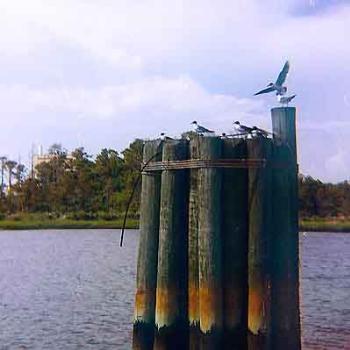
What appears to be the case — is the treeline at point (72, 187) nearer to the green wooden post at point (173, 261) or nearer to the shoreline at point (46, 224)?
the shoreline at point (46, 224)

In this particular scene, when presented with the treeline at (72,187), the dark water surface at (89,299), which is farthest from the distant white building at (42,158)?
the dark water surface at (89,299)

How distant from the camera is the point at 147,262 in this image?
9.41 metres

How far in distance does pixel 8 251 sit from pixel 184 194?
42791 millimetres

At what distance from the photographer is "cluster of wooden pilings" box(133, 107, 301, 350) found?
A: 28.7 ft

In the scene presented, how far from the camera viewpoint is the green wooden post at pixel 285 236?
8.95 meters

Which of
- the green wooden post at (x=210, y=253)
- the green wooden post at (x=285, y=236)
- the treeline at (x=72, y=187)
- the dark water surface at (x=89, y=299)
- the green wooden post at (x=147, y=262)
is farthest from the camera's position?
the treeline at (x=72, y=187)

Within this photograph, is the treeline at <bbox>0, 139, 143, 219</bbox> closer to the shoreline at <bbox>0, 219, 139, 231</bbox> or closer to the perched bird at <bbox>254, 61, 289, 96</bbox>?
the shoreline at <bbox>0, 219, 139, 231</bbox>

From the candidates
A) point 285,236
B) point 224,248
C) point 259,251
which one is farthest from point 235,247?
point 285,236

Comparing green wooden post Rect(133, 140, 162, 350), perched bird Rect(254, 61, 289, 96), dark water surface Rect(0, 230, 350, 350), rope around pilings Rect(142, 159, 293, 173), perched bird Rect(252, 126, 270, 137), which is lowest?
dark water surface Rect(0, 230, 350, 350)

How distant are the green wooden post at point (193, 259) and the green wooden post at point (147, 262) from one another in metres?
0.53

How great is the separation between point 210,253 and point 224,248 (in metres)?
0.21

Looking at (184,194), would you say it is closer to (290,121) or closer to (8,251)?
(290,121)

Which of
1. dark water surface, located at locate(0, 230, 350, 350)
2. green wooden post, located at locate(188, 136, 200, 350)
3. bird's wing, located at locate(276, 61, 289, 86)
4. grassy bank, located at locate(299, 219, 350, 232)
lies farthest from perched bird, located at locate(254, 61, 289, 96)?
grassy bank, located at locate(299, 219, 350, 232)

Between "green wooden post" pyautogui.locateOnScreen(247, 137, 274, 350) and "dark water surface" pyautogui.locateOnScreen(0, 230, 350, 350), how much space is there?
6797 mm
